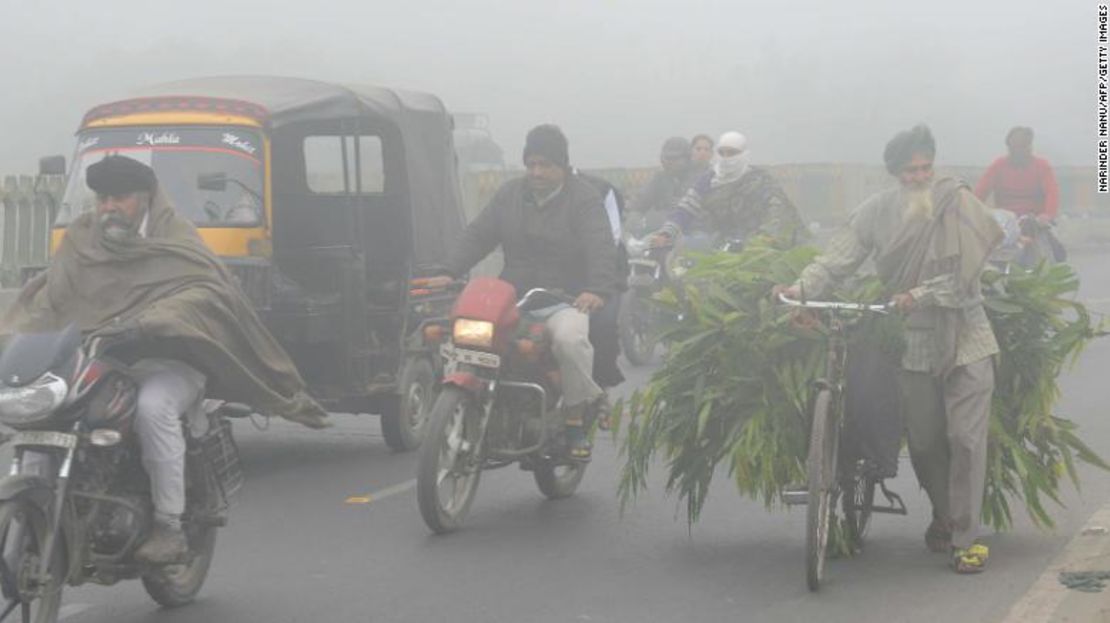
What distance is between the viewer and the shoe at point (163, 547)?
6.47m

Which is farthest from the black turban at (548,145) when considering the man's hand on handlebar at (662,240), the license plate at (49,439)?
the license plate at (49,439)

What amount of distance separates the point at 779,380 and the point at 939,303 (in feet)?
2.49

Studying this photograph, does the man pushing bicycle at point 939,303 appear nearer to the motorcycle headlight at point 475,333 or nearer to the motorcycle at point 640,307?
the motorcycle headlight at point 475,333

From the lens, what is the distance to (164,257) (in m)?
6.89

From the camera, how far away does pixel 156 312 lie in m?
6.60

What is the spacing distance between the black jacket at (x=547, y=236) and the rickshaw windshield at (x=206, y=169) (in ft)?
7.47

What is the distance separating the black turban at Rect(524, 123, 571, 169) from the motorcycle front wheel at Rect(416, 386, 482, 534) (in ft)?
4.67

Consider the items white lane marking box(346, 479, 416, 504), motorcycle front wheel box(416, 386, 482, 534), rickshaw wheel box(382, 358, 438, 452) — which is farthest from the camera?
rickshaw wheel box(382, 358, 438, 452)

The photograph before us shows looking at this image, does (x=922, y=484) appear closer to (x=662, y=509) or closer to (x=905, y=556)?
(x=905, y=556)

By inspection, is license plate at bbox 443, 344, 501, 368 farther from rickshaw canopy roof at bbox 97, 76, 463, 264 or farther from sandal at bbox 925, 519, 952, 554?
rickshaw canopy roof at bbox 97, 76, 463, 264

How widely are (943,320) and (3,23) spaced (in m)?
47.4

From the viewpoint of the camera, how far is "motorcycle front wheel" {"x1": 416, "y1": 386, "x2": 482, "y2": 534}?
27.9ft

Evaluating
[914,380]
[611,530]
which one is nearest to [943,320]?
[914,380]

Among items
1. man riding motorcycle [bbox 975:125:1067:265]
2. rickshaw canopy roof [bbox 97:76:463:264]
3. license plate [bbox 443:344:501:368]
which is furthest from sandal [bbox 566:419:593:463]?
man riding motorcycle [bbox 975:125:1067:265]
